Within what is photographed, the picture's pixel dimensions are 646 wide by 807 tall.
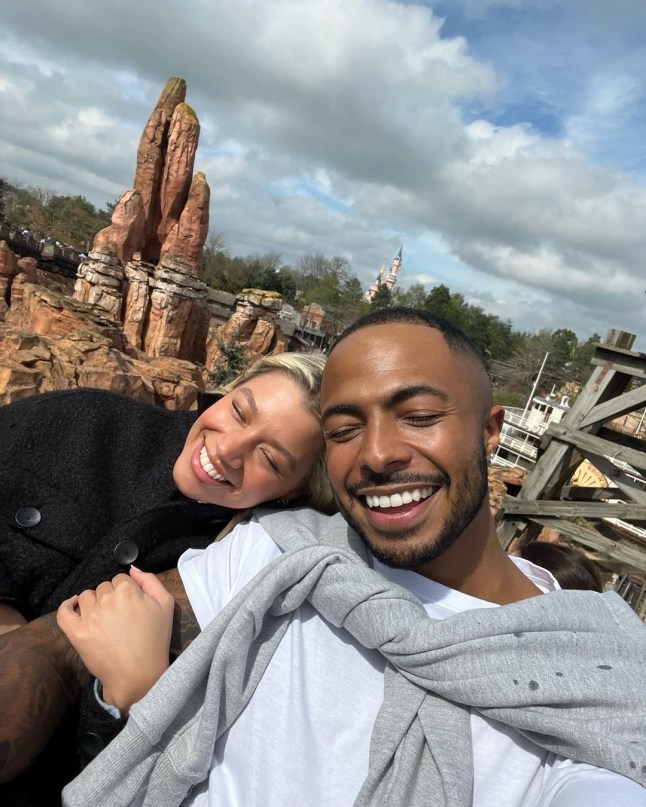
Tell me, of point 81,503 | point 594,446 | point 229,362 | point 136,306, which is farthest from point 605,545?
point 136,306

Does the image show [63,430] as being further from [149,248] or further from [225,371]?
[149,248]

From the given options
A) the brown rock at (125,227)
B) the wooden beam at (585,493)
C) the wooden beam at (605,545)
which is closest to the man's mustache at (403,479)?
the wooden beam at (605,545)

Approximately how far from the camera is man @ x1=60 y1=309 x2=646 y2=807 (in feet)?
3.33

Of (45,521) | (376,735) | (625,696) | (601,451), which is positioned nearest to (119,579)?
(45,521)

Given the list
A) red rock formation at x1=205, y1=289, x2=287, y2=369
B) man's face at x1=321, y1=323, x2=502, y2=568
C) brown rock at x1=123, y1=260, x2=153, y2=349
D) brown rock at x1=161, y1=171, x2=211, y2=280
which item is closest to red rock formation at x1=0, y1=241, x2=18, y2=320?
brown rock at x1=123, y1=260, x2=153, y2=349

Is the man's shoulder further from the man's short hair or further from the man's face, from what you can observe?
the man's short hair

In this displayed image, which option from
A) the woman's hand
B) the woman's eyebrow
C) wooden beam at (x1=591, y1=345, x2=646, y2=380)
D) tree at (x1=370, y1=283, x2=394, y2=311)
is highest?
tree at (x1=370, y1=283, x2=394, y2=311)

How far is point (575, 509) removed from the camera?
4.34m

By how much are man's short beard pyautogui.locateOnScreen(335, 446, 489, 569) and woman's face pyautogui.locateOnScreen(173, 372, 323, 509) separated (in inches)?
17.1

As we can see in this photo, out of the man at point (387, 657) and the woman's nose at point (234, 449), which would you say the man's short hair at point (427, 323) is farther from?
the woman's nose at point (234, 449)

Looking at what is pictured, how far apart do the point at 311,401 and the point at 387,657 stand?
0.84 m

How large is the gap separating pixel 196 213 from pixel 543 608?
22961 millimetres

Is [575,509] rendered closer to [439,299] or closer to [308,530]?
[308,530]

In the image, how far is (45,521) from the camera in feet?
5.33
